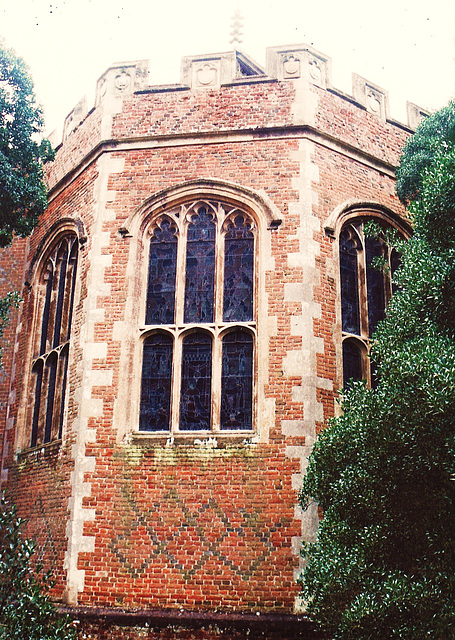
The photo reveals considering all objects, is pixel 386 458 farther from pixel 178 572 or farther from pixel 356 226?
pixel 356 226

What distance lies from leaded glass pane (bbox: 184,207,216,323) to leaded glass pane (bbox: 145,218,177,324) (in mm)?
233

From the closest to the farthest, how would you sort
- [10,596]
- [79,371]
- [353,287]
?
[10,596] < [79,371] < [353,287]

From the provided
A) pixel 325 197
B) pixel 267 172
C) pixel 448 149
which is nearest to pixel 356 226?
pixel 325 197

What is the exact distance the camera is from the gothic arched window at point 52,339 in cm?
1141

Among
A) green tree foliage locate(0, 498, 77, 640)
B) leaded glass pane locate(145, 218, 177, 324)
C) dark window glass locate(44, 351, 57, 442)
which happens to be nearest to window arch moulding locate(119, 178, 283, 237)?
leaded glass pane locate(145, 218, 177, 324)

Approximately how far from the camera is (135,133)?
11531 millimetres

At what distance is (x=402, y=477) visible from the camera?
726 cm

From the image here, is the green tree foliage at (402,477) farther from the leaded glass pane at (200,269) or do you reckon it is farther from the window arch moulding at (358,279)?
the leaded glass pane at (200,269)

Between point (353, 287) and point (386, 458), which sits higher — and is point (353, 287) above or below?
above

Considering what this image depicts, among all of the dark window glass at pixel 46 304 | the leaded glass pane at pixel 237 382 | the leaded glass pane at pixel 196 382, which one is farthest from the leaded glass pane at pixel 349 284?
the dark window glass at pixel 46 304

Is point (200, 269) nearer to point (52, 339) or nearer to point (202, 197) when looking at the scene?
point (202, 197)

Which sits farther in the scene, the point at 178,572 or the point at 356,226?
the point at 356,226

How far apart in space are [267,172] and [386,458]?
17.3 ft

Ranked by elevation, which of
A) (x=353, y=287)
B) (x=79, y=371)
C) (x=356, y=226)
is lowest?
(x=79, y=371)
